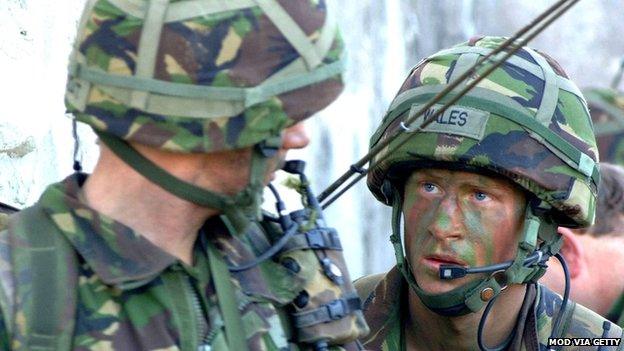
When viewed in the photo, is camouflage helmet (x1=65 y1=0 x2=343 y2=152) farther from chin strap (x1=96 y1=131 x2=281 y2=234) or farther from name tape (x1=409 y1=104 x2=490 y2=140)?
name tape (x1=409 y1=104 x2=490 y2=140)

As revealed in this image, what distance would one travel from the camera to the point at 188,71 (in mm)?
2570

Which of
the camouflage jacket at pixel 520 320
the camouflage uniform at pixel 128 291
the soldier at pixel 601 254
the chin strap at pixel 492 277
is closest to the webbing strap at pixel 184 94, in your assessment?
the camouflage uniform at pixel 128 291

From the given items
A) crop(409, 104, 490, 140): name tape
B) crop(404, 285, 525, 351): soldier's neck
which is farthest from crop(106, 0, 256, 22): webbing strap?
crop(404, 285, 525, 351): soldier's neck

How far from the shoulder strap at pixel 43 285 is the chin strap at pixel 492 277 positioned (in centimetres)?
138

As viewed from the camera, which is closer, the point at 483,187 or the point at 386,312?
the point at 483,187

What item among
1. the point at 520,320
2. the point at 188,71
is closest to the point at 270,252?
the point at 188,71

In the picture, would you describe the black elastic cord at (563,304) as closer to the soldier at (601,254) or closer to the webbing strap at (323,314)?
the soldier at (601,254)

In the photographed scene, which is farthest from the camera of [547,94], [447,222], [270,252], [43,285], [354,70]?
[354,70]

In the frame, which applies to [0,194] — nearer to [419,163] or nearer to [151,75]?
[419,163]

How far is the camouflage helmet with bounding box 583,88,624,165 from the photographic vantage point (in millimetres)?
9703

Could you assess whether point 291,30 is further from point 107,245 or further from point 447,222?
point 447,222

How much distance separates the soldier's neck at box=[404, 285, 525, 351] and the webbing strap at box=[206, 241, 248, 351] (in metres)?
1.28

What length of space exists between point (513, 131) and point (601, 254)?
181 cm

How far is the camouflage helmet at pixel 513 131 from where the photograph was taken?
12.1 feet
